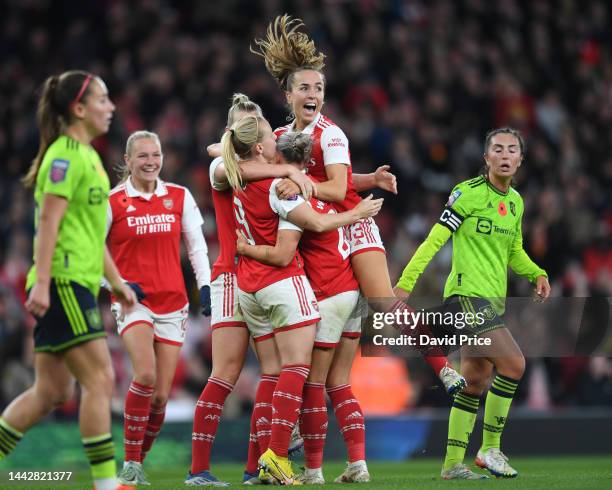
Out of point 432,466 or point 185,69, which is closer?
point 432,466

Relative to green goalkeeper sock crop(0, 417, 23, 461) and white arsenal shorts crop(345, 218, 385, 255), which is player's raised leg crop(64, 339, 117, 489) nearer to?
green goalkeeper sock crop(0, 417, 23, 461)

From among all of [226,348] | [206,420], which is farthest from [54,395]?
[226,348]

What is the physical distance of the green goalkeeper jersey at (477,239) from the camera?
809cm

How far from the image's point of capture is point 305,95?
7.82m

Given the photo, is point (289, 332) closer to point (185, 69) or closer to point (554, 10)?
point (185, 69)

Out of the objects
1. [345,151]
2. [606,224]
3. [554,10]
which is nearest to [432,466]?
[345,151]

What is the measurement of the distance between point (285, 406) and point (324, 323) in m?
0.66

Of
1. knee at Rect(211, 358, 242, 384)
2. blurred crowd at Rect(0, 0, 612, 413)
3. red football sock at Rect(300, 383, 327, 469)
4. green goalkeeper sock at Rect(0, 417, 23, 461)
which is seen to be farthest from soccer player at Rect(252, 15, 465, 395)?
blurred crowd at Rect(0, 0, 612, 413)

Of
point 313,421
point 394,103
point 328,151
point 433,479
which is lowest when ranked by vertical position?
point 433,479

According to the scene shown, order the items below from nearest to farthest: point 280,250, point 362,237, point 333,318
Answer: point 280,250, point 333,318, point 362,237

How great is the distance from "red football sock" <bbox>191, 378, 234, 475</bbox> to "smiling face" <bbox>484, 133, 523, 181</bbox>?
93.6 inches

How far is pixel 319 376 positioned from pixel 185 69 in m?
9.89

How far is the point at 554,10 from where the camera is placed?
1928 centimetres

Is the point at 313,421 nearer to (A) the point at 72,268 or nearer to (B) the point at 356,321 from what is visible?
(B) the point at 356,321
